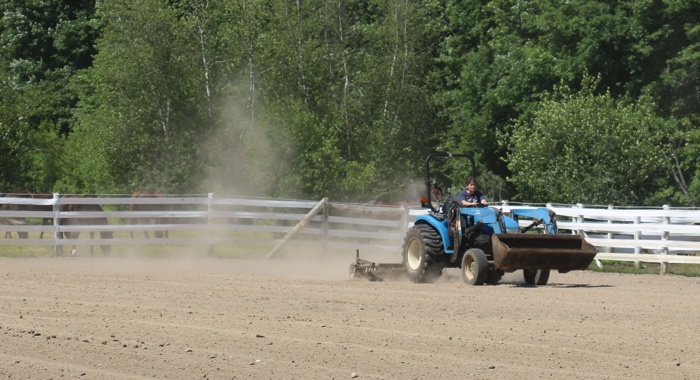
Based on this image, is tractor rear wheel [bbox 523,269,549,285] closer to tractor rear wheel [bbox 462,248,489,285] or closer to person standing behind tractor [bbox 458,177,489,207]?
tractor rear wheel [bbox 462,248,489,285]

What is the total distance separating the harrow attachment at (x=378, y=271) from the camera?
19.2 m

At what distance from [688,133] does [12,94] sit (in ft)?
89.4

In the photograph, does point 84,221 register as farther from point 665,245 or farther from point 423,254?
point 665,245

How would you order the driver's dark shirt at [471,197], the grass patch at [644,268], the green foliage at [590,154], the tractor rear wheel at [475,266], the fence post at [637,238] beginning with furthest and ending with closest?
the green foliage at [590,154] → the fence post at [637,238] → the grass patch at [644,268] → the driver's dark shirt at [471,197] → the tractor rear wheel at [475,266]

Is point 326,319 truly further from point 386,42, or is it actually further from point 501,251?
point 386,42

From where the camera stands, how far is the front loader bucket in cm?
A: 1695

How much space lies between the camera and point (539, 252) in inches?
671

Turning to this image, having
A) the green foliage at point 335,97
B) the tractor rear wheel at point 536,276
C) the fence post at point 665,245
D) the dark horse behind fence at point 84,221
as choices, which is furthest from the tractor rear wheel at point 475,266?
the green foliage at point 335,97

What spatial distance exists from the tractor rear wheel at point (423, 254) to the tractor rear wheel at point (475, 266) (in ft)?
1.67

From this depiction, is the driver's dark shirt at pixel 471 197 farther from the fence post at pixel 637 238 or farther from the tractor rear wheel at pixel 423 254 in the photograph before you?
the fence post at pixel 637 238

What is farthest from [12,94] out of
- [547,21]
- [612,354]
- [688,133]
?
[612,354]

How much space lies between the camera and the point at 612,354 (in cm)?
1054

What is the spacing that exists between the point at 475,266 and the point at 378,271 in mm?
2235

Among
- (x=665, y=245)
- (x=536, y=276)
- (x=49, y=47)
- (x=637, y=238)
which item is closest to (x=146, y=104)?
(x=49, y=47)
